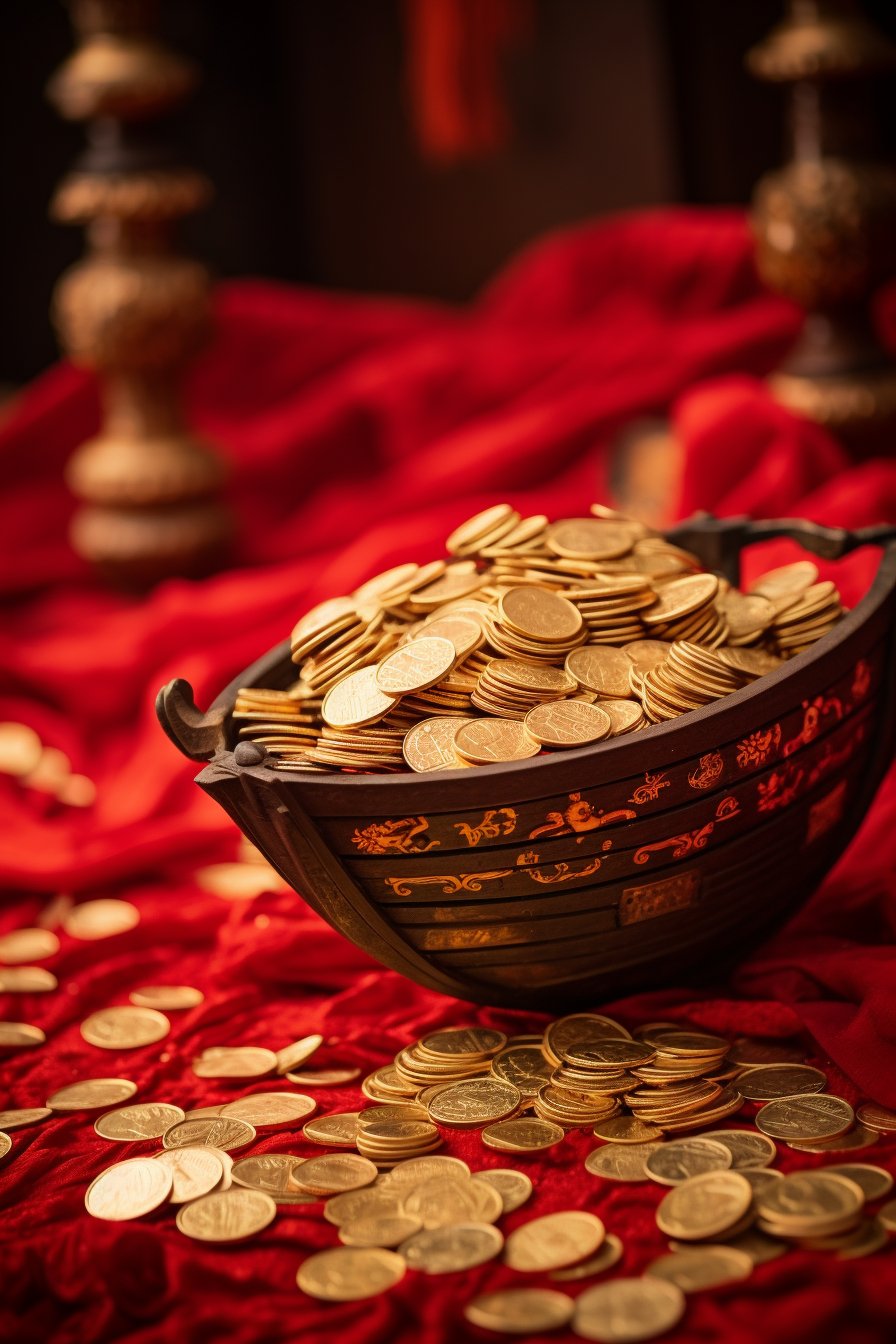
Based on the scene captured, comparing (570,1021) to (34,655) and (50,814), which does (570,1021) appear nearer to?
(50,814)

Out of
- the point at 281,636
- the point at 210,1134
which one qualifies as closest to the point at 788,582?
the point at 210,1134

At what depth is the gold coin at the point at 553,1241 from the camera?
97 cm

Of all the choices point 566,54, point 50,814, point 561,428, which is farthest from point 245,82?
point 50,814

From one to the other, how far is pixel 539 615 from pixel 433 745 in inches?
6.7

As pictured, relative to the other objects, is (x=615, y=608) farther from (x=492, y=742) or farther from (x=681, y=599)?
(x=492, y=742)

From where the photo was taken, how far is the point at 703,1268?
0.94m

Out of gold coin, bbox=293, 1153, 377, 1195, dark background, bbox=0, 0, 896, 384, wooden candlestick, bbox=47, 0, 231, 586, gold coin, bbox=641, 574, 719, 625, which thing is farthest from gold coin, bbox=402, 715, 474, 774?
dark background, bbox=0, 0, 896, 384

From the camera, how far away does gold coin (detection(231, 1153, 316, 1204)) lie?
1.07 meters

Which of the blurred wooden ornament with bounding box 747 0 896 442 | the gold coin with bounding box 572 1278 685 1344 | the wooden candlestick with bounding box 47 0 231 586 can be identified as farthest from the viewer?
the wooden candlestick with bounding box 47 0 231 586

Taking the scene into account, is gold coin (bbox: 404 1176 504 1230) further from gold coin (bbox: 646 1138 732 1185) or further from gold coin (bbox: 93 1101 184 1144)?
gold coin (bbox: 93 1101 184 1144)

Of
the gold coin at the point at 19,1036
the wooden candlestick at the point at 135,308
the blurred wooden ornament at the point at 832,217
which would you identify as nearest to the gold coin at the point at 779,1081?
the gold coin at the point at 19,1036

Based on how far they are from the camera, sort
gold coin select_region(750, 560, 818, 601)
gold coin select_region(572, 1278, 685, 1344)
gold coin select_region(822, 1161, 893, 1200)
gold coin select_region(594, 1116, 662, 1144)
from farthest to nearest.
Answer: gold coin select_region(750, 560, 818, 601), gold coin select_region(594, 1116, 662, 1144), gold coin select_region(822, 1161, 893, 1200), gold coin select_region(572, 1278, 685, 1344)

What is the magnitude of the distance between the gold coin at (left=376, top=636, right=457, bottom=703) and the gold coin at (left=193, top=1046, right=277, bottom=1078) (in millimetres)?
394

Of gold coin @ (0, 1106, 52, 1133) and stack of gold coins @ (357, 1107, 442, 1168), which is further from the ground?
stack of gold coins @ (357, 1107, 442, 1168)
